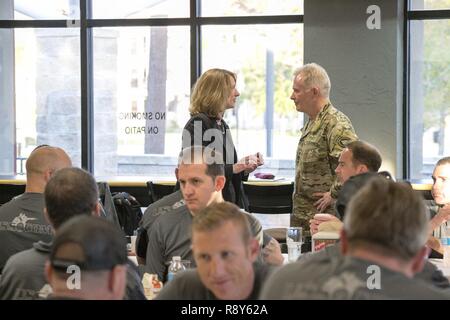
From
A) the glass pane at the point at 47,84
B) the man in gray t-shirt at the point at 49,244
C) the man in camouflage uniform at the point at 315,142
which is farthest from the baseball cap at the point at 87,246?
the glass pane at the point at 47,84

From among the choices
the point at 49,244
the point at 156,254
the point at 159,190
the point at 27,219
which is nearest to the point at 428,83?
the point at 159,190

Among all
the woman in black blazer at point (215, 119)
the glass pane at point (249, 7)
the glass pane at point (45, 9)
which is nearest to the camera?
the woman in black blazer at point (215, 119)

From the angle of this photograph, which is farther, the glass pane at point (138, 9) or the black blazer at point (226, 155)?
the glass pane at point (138, 9)

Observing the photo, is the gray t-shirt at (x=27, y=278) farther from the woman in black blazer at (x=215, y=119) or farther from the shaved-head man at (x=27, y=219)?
the woman in black blazer at (x=215, y=119)

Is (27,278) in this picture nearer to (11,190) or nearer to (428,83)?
(11,190)

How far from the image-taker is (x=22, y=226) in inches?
158

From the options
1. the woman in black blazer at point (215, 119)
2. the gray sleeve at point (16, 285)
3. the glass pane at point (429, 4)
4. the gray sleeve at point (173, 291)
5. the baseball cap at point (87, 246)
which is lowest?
the gray sleeve at point (16, 285)

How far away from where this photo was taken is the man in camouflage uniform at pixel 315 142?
543 centimetres

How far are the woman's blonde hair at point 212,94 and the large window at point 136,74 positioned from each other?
3.43 m

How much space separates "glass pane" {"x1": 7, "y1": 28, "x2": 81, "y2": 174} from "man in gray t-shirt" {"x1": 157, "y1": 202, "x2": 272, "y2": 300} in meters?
6.60

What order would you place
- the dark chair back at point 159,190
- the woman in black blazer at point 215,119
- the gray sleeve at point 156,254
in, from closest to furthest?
the gray sleeve at point 156,254
the woman in black blazer at point 215,119
the dark chair back at point 159,190

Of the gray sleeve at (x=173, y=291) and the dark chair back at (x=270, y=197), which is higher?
the gray sleeve at (x=173, y=291)
